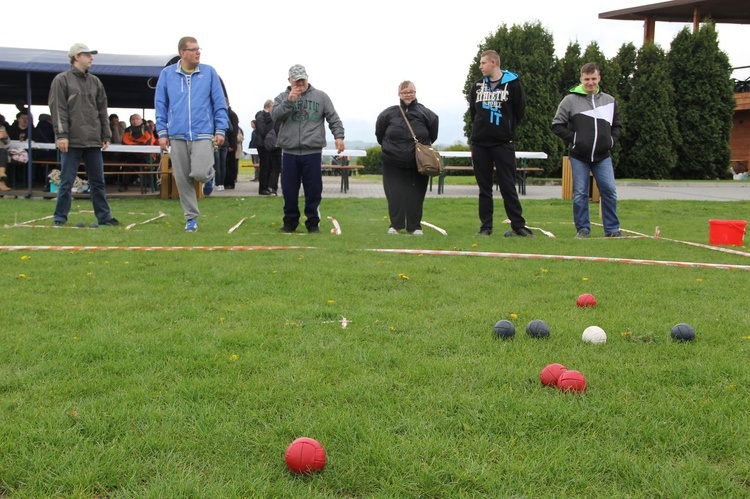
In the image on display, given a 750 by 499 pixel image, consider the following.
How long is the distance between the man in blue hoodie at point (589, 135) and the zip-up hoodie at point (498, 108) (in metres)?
0.51

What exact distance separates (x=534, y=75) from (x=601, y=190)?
1549cm

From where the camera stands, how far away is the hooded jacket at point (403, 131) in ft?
27.6

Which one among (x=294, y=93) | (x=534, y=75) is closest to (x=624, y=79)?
(x=534, y=75)

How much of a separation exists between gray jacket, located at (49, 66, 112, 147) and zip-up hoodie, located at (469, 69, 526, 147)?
185 inches

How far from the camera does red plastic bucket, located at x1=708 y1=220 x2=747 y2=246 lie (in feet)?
25.7

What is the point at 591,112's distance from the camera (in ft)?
27.2

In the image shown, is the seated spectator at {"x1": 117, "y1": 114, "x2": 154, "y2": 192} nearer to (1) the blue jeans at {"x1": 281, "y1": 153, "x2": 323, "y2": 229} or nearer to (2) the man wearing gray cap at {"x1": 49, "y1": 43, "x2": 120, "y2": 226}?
(2) the man wearing gray cap at {"x1": 49, "y1": 43, "x2": 120, "y2": 226}

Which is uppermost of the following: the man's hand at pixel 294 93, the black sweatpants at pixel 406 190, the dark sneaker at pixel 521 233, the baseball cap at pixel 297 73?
the baseball cap at pixel 297 73

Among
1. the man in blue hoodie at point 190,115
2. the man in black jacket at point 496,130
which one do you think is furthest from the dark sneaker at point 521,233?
the man in blue hoodie at point 190,115

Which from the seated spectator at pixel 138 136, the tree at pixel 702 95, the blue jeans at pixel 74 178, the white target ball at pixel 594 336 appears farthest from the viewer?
the tree at pixel 702 95

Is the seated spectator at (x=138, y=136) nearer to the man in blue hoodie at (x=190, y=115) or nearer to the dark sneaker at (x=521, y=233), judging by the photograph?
the man in blue hoodie at (x=190, y=115)

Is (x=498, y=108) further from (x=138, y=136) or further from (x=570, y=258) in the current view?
(x=138, y=136)

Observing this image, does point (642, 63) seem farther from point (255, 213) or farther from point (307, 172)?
point (307, 172)

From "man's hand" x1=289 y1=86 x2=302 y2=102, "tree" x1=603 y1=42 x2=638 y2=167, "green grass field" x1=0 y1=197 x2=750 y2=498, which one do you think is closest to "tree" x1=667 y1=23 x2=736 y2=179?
"tree" x1=603 y1=42 x2=638 y2=167
